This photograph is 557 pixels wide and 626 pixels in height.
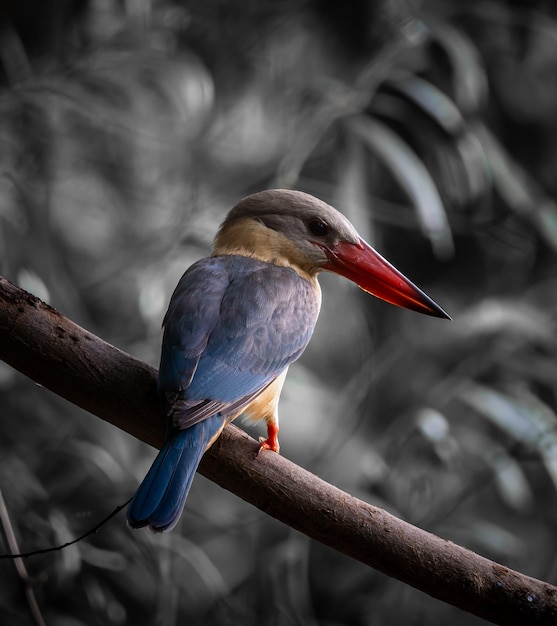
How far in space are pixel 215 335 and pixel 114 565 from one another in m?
1.18

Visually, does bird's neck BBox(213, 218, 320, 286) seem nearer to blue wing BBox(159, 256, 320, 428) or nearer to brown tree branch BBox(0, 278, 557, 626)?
blue wing BBox(159, 256, 320, 428)

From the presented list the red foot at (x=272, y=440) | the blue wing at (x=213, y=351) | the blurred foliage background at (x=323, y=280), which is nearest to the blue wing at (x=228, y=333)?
the blue wing at (x=213, y=351)

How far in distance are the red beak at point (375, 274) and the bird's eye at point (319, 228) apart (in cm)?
3

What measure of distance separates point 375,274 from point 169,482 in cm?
57

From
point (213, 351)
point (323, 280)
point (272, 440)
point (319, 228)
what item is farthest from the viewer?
point (323, 280)

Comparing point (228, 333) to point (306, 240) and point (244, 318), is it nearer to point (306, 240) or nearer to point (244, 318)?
point (244, 318)

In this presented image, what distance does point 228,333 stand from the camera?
1.24 meters

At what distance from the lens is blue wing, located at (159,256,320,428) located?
3.72 ft

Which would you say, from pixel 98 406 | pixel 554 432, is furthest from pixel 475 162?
pixel 98 406

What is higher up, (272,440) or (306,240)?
(306,240)

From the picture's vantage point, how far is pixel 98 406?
113cm

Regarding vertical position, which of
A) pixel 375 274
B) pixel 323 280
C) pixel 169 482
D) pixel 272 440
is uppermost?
pixel 375 274

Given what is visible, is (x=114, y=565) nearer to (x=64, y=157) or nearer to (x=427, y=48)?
(x=64, y=157)

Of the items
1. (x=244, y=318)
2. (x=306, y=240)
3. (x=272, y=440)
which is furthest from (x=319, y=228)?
(x=272, y=440)
